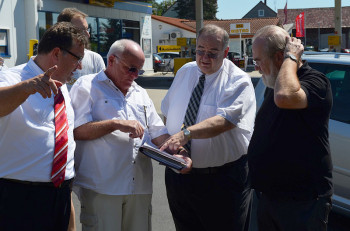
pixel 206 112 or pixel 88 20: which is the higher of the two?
pixel 88 20

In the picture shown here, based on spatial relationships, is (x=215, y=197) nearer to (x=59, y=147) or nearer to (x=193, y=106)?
(x=193, y=106)

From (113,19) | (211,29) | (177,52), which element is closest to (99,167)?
(211,29)

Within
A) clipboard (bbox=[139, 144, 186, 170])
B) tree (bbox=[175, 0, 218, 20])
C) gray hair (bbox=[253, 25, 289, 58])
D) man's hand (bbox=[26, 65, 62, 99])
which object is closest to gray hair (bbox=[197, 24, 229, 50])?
gray hair (bbox=[253, 25, 289, 58])

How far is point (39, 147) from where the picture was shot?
8.91 feet

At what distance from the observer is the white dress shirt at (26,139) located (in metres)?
2.64

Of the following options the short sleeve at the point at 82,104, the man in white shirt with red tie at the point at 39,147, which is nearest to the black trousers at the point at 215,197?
the short sleeve at the point at 82,104

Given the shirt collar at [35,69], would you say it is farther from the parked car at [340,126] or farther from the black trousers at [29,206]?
the parked car at [340,126]

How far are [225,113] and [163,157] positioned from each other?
0.60 metres

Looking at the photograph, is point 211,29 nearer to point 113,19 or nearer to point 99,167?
point 99,167

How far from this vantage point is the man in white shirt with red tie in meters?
2.67

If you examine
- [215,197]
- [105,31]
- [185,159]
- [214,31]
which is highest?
[105,31]

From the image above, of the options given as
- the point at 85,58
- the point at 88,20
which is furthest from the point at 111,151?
the point at 88,20

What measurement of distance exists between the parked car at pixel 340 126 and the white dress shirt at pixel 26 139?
121 inches

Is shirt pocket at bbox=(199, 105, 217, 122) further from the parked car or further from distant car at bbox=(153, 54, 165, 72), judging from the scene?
distant car at bbox=(153, 54, 165, 72)
